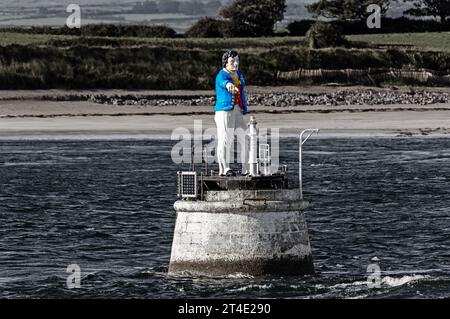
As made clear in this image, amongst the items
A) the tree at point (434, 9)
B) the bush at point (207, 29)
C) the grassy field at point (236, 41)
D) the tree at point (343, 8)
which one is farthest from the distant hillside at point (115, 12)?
the grassy field at point (236, 41)

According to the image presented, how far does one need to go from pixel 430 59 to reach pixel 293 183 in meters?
51.0

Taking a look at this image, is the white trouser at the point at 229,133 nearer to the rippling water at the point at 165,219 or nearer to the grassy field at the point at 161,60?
the rippling water at the point at 165,219

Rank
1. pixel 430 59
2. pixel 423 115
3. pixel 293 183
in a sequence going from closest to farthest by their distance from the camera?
1. pixel 293 183
2. pixel 423 115
3. pixel 430 59

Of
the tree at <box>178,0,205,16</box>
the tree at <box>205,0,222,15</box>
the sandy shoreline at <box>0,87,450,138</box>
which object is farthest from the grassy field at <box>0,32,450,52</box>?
the tree at <box>205,0,222,15</box>

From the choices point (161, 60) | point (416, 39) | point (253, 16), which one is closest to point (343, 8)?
point (253, 16)

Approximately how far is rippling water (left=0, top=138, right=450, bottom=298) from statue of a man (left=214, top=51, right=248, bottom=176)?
2.23 metres

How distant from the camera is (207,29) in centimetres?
11612

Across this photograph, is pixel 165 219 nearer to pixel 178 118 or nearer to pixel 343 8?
pixel 178 118

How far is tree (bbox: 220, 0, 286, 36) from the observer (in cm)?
11888

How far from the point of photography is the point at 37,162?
5744cm

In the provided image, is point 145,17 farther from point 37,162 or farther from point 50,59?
point 37,162

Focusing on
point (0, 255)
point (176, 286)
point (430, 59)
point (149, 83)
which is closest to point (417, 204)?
point (0, 255)

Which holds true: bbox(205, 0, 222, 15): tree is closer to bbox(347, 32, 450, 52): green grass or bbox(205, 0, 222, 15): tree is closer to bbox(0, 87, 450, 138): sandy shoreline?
bbox(347, 32, 450, 52): green grass

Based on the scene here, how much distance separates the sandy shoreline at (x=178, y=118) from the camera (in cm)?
6775
